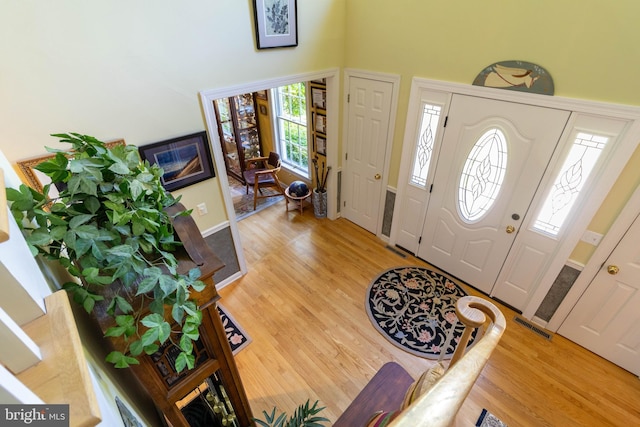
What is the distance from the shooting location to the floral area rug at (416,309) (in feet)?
8.79

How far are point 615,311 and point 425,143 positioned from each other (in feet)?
6.84

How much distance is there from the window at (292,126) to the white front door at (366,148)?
1.00 m

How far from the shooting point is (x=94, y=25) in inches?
68.7

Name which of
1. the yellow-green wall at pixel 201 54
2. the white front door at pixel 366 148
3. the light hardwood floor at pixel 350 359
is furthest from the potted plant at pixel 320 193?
the yellow-green wall at pixel 201 54

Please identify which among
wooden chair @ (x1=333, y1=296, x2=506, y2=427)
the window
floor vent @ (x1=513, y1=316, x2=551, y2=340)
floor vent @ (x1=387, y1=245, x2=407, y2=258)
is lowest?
floor vent @ (x1=513, y1=316, x2=551, y2=340)

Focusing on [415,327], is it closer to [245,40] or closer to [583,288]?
[583,288]

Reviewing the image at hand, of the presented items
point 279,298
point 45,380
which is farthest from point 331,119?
point 45,380

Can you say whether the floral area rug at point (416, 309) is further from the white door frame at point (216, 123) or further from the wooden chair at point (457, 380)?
Answer: the wooden chair at point (457, 380)

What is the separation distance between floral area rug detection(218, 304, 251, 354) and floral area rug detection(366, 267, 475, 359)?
1243 millimetres

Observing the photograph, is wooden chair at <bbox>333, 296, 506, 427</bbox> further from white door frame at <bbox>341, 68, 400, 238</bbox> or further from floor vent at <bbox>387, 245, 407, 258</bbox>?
floor vent at <bbox>387, 245, 407, 258</bbox>

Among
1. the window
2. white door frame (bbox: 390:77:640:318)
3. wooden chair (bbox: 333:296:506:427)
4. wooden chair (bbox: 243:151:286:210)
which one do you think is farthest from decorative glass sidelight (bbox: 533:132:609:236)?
wooden chair (bbox: 243:151:286:210)

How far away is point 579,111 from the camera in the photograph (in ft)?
6.57

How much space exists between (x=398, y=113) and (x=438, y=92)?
0.47m

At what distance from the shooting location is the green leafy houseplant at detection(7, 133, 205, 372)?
29.5 inches
